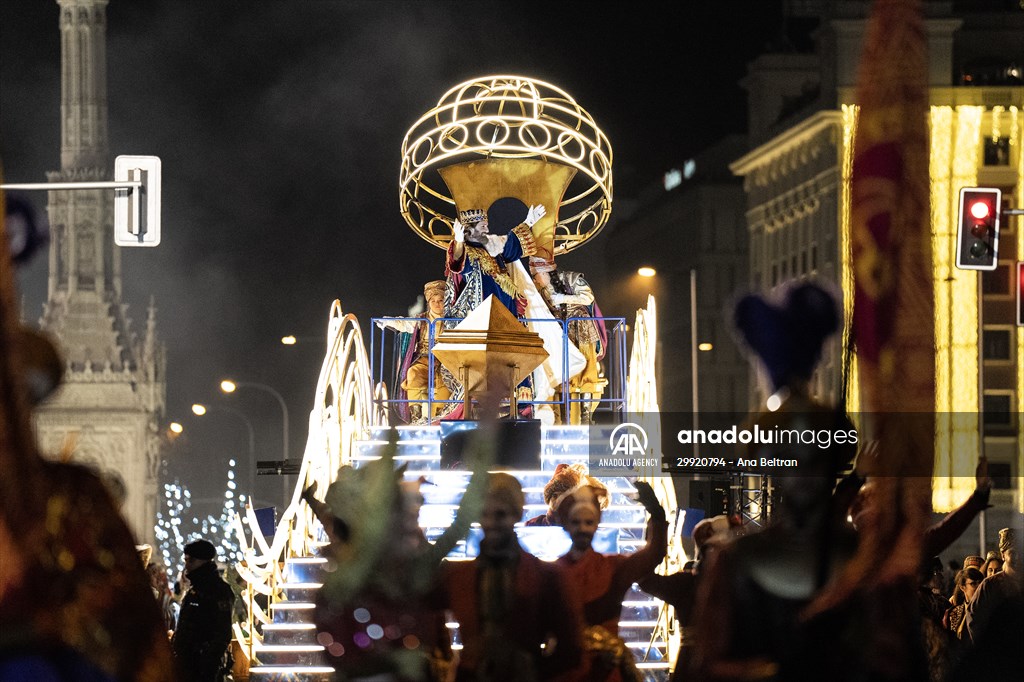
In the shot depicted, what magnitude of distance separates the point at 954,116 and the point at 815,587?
56217 mm

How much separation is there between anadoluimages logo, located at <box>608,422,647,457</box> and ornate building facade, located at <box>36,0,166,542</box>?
57409mm

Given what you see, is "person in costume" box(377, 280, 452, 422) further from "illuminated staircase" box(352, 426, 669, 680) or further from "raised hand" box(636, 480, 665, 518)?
"raised hand" box(636, 480, 665, 518)

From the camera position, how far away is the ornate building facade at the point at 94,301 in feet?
245

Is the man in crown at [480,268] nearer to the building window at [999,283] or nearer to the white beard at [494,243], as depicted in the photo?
the white beard at [494,243]

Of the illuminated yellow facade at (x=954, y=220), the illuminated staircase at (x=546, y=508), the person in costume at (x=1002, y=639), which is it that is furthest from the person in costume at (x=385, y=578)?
the illuminated yellow facade at (x=954, y=220)

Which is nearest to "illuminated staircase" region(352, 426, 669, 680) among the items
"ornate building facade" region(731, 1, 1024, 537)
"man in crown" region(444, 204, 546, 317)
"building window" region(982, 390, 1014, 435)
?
"man in crown" region(444, 204, 546, 317)

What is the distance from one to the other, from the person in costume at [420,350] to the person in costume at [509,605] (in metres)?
11.4

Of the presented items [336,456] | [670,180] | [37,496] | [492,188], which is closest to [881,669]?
[37,496]

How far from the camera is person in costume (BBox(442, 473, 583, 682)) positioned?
646cm

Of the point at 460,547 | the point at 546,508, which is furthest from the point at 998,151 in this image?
the point at 460,547

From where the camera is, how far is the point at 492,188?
19125 mm

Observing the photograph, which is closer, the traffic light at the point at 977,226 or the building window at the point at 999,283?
the traffic light at the point at 977,226

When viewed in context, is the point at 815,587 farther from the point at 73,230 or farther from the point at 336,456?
the point at 73,230

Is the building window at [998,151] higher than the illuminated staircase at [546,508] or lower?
higher
